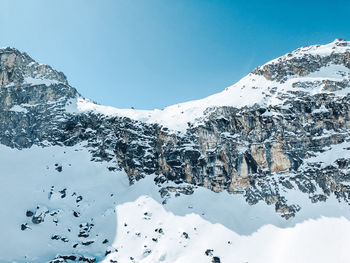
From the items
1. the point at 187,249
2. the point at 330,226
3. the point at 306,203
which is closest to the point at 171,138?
the point at 187,249

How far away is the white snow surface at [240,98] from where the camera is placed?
88.2 meters

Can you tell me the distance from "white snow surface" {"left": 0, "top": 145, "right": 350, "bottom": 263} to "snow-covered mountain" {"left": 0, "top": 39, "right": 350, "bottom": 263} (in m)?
0.29

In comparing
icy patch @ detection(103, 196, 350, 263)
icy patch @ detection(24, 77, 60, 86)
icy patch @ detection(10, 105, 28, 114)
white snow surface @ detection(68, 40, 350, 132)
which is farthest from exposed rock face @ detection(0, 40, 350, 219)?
icy patch @ detection(103, 196, 350, 263)

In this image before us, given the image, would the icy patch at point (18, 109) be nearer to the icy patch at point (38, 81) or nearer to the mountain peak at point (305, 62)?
the icy patch at point (38, 81)

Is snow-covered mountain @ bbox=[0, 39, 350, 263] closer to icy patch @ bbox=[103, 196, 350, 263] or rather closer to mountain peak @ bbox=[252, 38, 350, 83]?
icy patch @ bbox=[103, 196, 350, 263]

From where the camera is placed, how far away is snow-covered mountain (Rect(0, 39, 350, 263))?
6150cm

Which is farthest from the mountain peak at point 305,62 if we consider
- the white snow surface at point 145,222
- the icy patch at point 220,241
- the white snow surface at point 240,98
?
the icy patch at point 220,241

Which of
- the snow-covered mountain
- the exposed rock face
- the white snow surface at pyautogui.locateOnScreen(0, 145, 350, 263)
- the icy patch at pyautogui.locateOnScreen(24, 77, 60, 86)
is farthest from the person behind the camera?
the icy patch at pyautogui.locateOnScreen(24, 77, 60, 86)

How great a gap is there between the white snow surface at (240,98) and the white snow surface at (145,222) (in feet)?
73.5

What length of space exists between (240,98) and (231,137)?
16.0 metres

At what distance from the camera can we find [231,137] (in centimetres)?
8312

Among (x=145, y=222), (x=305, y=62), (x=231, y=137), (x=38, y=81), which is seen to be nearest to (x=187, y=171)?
(x=231, y=137)

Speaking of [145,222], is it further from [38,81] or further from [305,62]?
[305,62]

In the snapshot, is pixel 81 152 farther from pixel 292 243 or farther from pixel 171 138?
pixel 292 243
